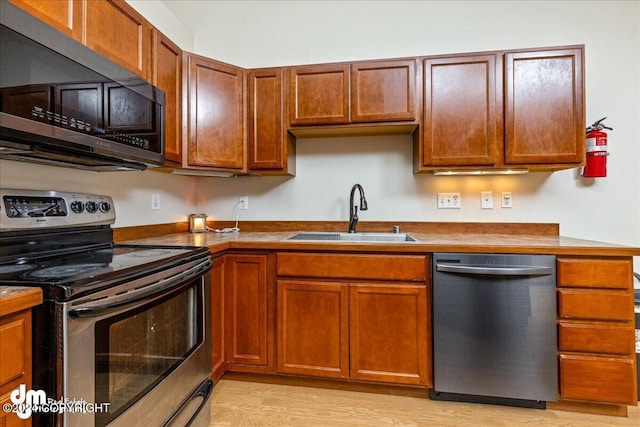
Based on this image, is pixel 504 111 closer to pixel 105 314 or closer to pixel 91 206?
pixel 105 314

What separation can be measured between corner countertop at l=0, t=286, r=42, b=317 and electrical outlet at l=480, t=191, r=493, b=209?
8.00 ft

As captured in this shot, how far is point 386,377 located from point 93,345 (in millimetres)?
1454

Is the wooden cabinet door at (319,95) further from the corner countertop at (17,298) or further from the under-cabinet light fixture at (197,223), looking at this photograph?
the corner countertop at (17,298)

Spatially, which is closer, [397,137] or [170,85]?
[170,85]

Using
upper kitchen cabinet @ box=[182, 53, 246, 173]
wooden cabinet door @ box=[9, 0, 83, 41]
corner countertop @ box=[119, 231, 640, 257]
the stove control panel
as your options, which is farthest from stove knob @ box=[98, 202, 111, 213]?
wooden cabinet door @ box=[9, 0, 83, 41]

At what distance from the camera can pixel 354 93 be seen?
214 centimetres

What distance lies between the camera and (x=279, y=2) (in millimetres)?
2588

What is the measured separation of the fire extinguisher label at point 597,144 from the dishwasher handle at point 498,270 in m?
1.02

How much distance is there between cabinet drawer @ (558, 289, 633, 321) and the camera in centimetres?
161

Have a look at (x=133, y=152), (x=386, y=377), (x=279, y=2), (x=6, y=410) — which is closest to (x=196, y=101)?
Answer: (x=133, y=152)

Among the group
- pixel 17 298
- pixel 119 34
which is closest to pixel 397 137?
pixel 119 34

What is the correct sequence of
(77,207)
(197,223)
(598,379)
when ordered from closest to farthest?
1. (77,207)
2. (598,379)
3. (197,223)

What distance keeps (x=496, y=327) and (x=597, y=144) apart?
142cm

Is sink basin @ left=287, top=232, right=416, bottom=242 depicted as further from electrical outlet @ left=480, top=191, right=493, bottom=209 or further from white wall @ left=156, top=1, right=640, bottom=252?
electrical outlet @ left=480, top=191, right=493, bottom=209
